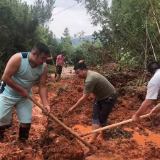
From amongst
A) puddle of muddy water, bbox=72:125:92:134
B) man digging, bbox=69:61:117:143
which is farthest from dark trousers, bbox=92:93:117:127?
puddle of muddy water, bbox=72:125:92:134

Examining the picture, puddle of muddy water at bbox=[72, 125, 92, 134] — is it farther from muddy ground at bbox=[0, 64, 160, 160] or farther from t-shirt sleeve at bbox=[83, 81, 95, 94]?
t-shirt sleeve at bbox=[83, 81, 95, 94]

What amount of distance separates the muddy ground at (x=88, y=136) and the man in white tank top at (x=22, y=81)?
434 millimetres

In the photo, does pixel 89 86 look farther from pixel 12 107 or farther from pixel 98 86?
pixel 12 107

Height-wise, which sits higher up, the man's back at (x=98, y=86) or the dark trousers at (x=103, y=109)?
the man's back at (x=98, y=86)

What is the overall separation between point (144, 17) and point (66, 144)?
824 centimetres

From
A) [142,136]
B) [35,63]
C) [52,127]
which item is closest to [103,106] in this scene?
[52,127]

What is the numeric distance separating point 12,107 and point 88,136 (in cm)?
216

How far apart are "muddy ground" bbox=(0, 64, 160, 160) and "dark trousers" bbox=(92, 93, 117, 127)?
0.45 metres

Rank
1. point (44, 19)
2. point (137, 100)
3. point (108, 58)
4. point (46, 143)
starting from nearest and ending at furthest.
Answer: point (46, 143), point (137, 100), point (108, 58), point (44, 19)

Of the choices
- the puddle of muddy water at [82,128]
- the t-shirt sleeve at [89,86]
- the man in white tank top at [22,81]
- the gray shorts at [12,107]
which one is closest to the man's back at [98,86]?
the t-shirt sleeve at [89,86]

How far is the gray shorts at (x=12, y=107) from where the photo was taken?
3.69 metres

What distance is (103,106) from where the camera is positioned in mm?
4797

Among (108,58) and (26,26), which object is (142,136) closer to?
(108,58)

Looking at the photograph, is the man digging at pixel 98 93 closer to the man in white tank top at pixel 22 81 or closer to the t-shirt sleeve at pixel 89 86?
the t-shirt sleeve at pixel 89 86
